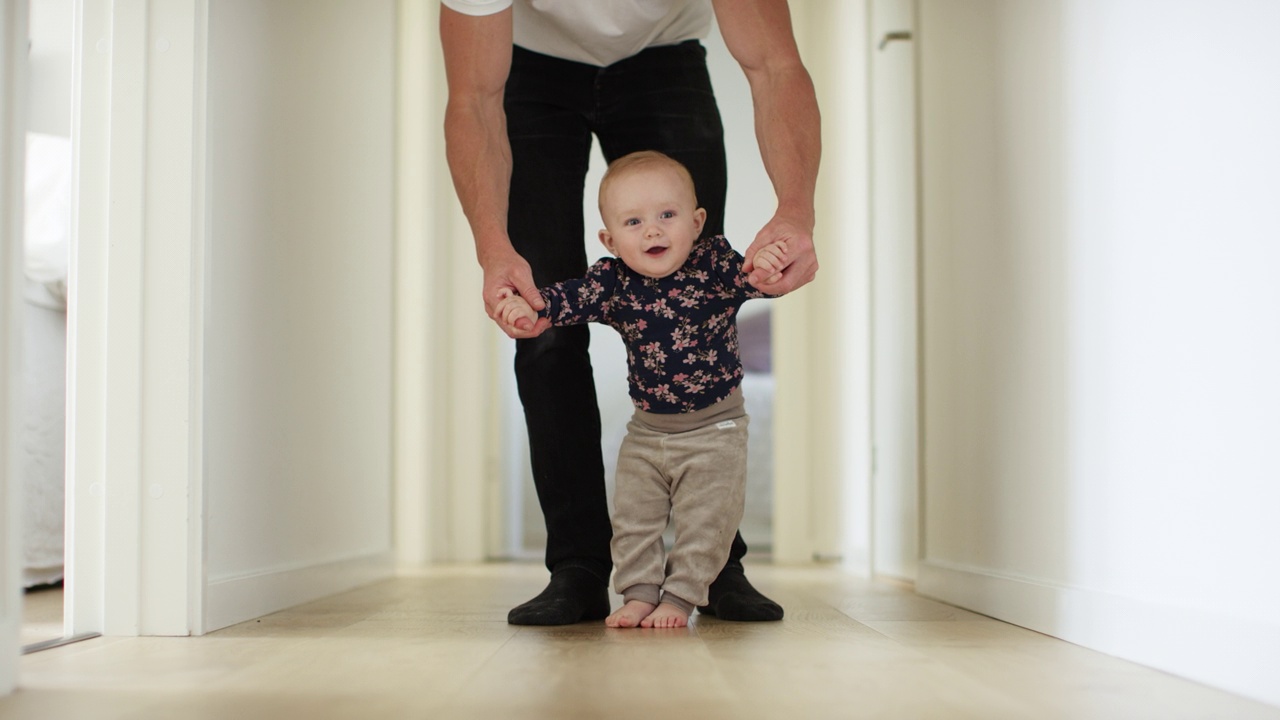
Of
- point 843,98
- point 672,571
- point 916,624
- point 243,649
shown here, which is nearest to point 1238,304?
point 916,624

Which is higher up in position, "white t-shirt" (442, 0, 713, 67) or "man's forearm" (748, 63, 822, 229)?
"white t-shirt" (442, 0, 713, 67)

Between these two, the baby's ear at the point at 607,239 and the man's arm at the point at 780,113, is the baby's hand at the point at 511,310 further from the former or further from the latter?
the man's arm at the point at 780,113

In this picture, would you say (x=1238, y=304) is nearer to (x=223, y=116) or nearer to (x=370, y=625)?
(x=370, y=625)

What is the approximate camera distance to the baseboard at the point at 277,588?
1.43m

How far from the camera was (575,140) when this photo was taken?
1570 mm

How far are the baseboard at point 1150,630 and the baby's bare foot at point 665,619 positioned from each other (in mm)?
445

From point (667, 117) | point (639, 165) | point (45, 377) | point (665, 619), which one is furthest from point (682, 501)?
point (45, 377)

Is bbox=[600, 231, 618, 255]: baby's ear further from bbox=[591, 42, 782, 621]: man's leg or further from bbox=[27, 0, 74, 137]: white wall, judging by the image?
bbox=[27, 0, 74, 137]: white wall

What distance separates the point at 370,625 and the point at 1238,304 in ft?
3.49

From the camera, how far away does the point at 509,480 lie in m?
3.17

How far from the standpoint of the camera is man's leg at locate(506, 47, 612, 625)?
1.52 m

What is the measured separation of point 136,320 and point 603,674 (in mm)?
767

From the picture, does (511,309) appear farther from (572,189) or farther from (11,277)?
(11,277)

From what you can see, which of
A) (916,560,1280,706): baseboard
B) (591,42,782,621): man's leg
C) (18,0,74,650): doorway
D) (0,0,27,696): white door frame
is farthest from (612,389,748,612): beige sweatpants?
(18,0,74,650): doorway
